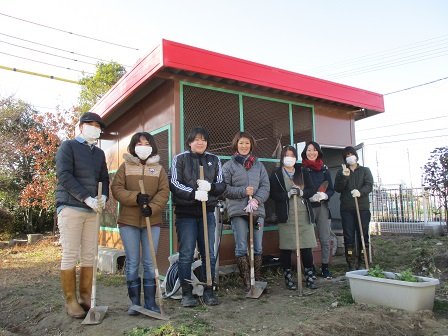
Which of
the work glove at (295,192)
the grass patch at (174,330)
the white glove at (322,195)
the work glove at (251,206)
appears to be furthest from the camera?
the white glove at (322,195)

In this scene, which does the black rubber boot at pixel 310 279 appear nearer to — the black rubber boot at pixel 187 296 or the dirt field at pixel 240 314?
the dirt field at pixel 240 314

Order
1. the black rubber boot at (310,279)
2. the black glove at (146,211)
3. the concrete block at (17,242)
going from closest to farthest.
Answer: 1. the black glove at (146,211)
2. the black rubber boot at (310,279)
3. the concrete block at (17,242)

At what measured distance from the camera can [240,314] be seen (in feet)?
12.0

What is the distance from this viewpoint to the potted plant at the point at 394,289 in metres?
3.47

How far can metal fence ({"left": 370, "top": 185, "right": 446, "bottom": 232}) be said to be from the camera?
10.9m

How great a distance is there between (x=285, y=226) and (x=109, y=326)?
226cm

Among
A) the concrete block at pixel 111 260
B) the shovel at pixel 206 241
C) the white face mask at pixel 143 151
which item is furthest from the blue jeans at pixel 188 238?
the concrete block at pixel 111 260

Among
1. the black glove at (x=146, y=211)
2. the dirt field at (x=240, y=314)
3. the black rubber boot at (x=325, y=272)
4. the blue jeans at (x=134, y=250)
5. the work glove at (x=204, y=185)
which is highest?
the work glove at (x=204, y=185)

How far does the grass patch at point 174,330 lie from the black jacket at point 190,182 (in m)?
1.11

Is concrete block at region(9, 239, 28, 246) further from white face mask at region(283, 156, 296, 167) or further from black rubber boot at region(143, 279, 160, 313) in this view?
white face mask at region(283, 156, 296, 167)

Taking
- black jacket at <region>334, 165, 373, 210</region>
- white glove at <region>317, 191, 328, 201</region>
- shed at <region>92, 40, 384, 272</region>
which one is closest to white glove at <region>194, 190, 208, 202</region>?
shed at <region>92, 40, 384, 272</region>

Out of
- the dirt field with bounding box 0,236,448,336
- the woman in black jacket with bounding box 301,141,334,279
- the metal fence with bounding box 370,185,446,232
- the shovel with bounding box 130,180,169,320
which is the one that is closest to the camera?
the dirt field with bounding box 0,236,448,336

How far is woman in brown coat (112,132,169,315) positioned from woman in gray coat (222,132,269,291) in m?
0.88

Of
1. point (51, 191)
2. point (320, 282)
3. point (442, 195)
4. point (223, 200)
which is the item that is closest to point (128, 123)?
point (223, 200)
